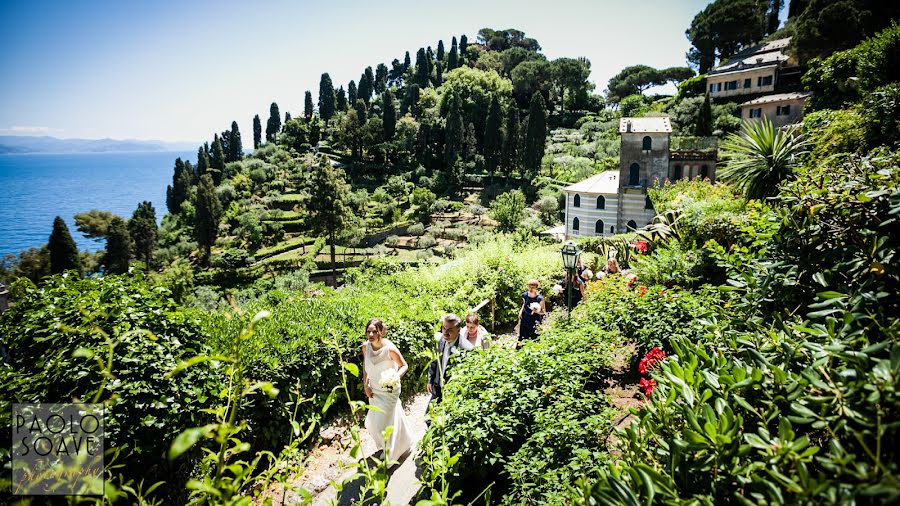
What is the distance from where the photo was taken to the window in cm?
2855

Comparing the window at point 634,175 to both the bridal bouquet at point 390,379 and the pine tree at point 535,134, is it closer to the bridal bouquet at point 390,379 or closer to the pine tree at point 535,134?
the pine tree at point 535,134

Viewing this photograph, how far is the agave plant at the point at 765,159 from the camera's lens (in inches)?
295

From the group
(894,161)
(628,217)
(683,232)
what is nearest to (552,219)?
(628,217)

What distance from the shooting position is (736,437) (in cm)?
138

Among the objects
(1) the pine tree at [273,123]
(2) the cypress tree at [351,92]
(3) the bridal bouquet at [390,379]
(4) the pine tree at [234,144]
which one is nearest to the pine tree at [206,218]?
(4) the pine tree at [234,144]

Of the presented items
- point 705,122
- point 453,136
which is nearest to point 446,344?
point 705,122

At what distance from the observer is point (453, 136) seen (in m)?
60.9

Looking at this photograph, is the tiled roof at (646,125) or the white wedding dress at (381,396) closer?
the white wedding dress at (381,396)

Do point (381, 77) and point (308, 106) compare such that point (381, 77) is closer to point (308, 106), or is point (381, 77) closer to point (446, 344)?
point (308, 106)

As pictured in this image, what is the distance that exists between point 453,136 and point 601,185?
34.4 m

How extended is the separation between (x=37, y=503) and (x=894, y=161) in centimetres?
476

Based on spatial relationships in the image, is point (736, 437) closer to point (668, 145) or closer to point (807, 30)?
point (668, 145)

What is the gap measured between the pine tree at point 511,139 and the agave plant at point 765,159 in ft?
160

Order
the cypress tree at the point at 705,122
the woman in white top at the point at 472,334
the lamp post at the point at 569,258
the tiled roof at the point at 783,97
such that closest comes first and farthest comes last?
the woman in white top at the point at 472,334 → the lamp post at the point at 569,258 → the tiled roof at the point at 783,97 → the cypress tree at the point at 705,122
